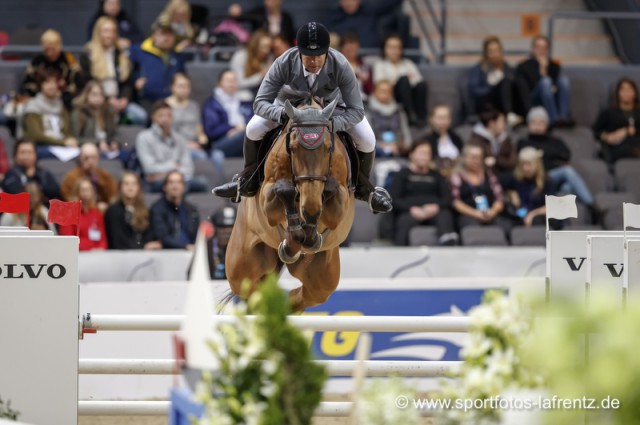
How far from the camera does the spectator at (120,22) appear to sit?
11.3 metres

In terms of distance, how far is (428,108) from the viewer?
39.3ft

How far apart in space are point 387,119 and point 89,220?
11.1 feet

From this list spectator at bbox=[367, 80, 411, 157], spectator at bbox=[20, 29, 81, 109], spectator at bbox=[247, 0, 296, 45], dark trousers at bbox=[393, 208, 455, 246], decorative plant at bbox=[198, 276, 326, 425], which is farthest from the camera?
spectator at bbox=[247, 0, 296, 45]

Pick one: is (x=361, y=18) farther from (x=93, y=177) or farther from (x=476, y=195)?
(x=93, y=177)

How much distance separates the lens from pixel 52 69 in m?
10.7

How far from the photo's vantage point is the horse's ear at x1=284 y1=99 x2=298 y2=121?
5.81 meters

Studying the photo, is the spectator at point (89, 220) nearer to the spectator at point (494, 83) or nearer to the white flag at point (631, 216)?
the spectator at point (494, 83)

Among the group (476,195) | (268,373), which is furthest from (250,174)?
(476,195)

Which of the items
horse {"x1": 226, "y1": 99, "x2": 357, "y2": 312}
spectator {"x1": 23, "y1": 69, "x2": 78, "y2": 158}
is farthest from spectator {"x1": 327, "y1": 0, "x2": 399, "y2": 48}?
horse {"x1": 226, "y1": 99, "x2": 357, "y2": 312}

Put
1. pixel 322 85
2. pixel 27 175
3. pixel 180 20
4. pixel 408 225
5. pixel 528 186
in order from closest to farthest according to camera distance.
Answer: pixel 322 85
pixel 27 175
pixel 408 225
pixel 528 186
pixel 180 20

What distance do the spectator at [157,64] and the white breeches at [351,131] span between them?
505cm

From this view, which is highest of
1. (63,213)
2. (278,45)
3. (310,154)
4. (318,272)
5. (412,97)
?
(278,45)

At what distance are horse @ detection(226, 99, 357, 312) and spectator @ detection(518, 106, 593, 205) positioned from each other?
15.9 feet

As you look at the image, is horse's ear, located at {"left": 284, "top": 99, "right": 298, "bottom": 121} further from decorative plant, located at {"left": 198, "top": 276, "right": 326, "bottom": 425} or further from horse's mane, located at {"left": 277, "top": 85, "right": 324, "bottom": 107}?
decorative plant, located at {"left": 198, "top": 276, "right": 326, "bottom": 425}
